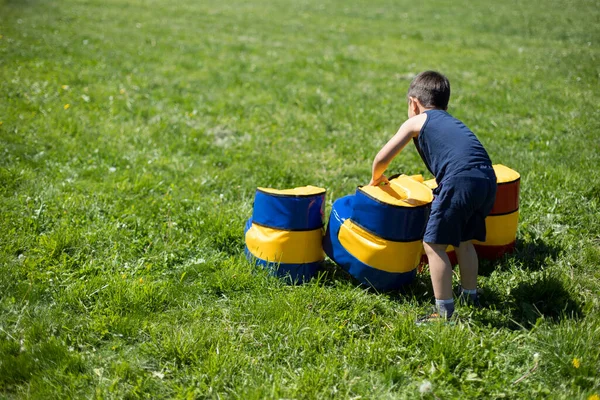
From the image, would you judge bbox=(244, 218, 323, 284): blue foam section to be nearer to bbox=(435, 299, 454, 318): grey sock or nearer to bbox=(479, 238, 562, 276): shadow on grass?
bbox=(435, 299, 454, 318): grey sock

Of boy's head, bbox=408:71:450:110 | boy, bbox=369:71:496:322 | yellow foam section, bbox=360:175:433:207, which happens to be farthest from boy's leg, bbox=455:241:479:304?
boy's head, bbox=408:71:450:110

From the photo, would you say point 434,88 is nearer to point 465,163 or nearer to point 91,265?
point 465,163

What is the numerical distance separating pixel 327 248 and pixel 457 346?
3.82 ft

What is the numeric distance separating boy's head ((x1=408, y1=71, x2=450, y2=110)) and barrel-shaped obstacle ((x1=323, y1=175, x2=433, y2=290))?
1.91 feet

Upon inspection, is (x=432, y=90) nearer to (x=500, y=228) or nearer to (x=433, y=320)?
(x=500, y=228)

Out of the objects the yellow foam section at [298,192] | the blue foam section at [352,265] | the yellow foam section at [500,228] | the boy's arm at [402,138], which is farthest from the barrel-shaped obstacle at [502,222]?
the yellow foam section at [298,192]

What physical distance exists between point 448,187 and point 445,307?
0.75 meters

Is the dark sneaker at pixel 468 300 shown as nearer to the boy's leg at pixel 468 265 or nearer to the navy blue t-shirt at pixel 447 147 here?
the boy's leg at pixel 468 265

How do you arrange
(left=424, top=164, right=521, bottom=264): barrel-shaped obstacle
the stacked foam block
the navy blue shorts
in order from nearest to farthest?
→ the navy blue shorts < the stacked foam block < (left=424, top=164, right=521, bottom=264): barrel-shaped obstacle

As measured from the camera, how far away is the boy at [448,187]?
3367mm

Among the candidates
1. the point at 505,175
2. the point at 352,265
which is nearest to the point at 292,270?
the point at 352,265

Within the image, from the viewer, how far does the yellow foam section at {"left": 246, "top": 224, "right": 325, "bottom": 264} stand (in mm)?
3838

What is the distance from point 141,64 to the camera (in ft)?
32.4

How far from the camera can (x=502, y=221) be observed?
13.5ft
